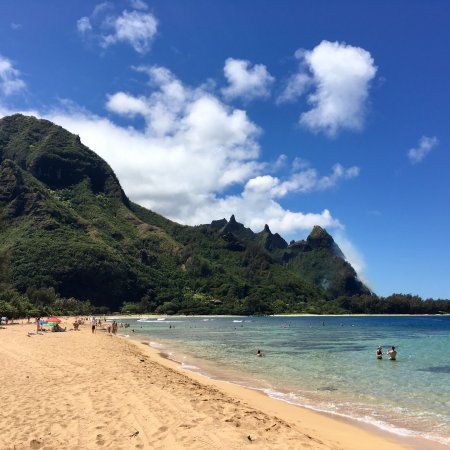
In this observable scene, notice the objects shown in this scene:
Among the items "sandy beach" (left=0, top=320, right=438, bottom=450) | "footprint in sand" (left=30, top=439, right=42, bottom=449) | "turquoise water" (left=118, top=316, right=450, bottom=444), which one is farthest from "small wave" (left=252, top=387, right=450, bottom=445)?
"footprint in sand" (left=30, top=439, right=42, bottom=449)

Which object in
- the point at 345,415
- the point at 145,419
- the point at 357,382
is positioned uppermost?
the point at 145,419

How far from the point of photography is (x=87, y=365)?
20.1 metres

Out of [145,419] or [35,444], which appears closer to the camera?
[35,444]

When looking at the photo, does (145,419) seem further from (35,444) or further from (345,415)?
(345,415)

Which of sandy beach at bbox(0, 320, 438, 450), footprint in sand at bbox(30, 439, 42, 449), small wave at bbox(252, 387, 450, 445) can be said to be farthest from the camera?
small wave at bbox(252, 387, 450, 445)

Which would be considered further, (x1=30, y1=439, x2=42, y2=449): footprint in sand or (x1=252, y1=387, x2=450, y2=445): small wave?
(x1=252, y1=387, x2=450, y2=445): small wave

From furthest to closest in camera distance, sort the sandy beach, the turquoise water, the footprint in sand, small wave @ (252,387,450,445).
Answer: the turquoise water → small wave @ (252,387,450,445) → the sandy beach → the footprint in sand

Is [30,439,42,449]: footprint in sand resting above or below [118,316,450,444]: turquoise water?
above

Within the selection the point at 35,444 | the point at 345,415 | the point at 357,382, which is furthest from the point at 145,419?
the point at 357,382

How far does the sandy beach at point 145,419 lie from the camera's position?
884cm

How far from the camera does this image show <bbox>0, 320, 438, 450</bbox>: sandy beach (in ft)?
29.0

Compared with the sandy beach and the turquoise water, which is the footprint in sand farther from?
the turquoise water

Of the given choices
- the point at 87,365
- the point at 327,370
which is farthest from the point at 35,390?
the point at 327,370

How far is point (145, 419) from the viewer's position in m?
10.3
